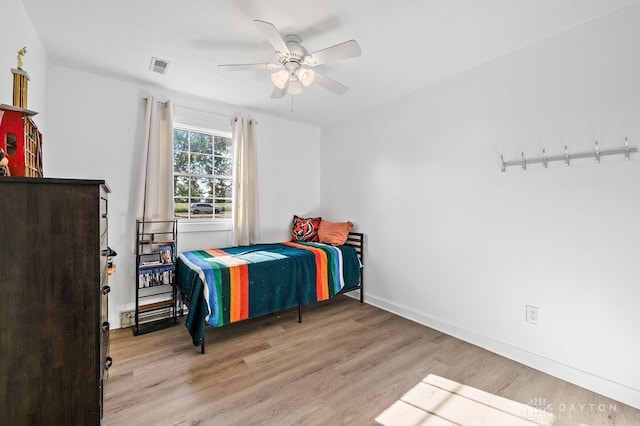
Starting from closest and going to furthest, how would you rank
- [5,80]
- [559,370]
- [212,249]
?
[5,80], [559,370], [212,249]

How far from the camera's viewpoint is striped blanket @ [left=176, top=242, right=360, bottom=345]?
230 centimetres

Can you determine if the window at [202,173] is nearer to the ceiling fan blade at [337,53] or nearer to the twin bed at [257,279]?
the twin bed at [257,279]

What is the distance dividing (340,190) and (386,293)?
1.55m

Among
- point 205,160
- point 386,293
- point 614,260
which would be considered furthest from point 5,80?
point 614,260

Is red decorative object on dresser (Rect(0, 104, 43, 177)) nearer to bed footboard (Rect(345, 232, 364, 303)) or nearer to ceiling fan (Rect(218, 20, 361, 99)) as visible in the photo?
ceiling fan (Rect(218, 20, 361, 99))

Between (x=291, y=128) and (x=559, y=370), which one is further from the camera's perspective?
(x=291, y=128)

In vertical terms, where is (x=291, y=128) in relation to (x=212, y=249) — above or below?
above

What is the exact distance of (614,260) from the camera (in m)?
1.80

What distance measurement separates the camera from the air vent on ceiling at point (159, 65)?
2.40m

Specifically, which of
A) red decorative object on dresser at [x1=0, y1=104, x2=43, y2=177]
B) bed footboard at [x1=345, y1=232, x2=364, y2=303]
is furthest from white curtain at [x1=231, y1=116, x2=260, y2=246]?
red decorative object on dresser at [x1=0, y1=104, x2=43, y2=177]

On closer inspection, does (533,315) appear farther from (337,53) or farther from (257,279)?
(337,53)

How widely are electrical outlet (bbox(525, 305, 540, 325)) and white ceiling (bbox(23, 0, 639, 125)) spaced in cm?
206

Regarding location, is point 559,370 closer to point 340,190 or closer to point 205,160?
point 340,190

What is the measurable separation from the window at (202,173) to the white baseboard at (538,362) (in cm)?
258
